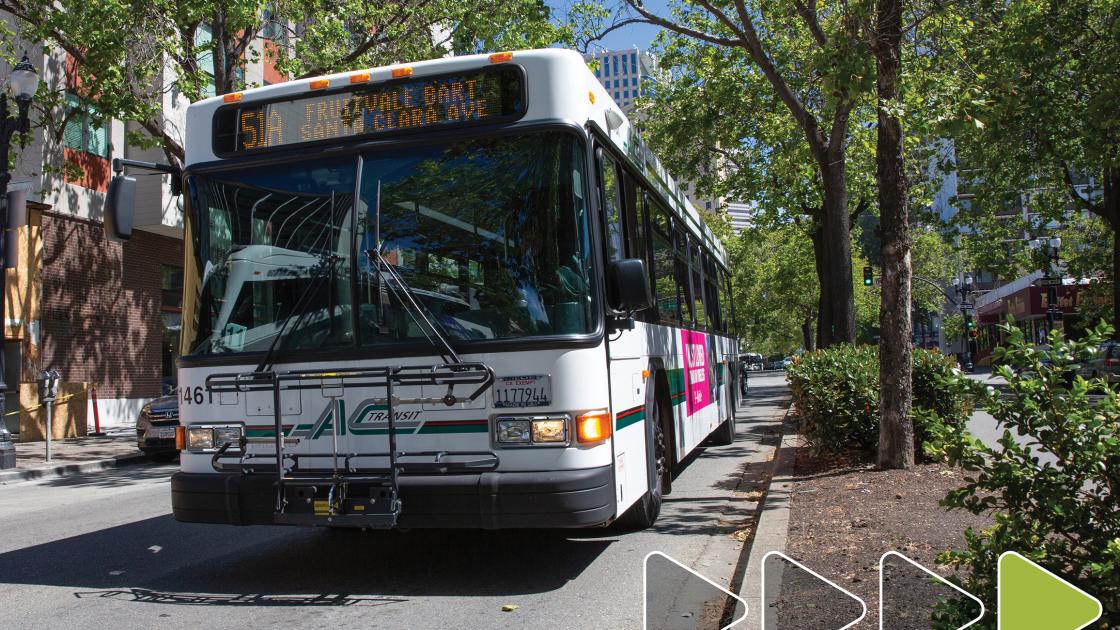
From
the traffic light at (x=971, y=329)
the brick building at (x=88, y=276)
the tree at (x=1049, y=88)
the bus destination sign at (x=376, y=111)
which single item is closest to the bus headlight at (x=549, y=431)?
the bus destination sign at (x=376, y=111)

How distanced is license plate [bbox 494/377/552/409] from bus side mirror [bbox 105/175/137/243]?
280cm

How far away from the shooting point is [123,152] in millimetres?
24094

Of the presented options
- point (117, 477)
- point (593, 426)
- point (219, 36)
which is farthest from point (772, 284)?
point (593, 426)

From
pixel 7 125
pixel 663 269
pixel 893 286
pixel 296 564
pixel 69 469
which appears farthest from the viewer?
pixel 7 125

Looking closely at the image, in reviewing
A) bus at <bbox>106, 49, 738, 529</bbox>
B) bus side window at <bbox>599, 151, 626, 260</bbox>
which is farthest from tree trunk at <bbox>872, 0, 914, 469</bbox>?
bus at <bbox>106, 49, 738, 529</bbox>

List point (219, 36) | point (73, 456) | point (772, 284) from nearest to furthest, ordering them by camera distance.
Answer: point (73, 456), point (219, 36), point (772, 284)

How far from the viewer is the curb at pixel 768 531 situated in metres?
5.28

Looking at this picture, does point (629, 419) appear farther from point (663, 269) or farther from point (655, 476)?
point (663, 269)

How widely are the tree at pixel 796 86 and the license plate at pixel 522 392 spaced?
4.01m

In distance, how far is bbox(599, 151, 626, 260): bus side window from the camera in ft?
20.8

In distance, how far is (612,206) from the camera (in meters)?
6.64

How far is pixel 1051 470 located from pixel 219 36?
17.6 meters

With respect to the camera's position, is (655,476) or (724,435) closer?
(655,476)

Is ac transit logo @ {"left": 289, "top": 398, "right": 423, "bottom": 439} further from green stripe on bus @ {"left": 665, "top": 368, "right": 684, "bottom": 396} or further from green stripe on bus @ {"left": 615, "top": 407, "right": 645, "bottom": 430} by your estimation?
green stripe on bus @ {"left": 665, "top": 368, "right": 684, "bottom": 396}
